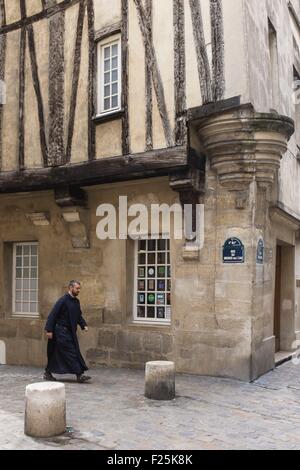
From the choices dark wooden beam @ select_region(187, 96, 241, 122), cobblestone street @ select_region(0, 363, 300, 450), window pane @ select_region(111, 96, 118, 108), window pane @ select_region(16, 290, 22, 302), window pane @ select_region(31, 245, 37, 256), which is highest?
window pane @ select_region(111, 96, 118, 108)

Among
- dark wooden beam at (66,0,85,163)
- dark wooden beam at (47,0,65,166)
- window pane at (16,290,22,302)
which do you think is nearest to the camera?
dark wooden beam at (66,0,85,163)

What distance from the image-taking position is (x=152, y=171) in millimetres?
8547

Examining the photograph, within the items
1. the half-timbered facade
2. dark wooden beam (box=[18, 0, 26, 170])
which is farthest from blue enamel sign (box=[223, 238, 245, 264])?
dark wooden beam (box=[18, 0, 26, 170])

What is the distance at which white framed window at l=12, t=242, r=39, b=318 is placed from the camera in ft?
36.5

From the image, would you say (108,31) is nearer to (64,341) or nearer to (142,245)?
(142,245)

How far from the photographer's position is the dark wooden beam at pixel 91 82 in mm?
9414

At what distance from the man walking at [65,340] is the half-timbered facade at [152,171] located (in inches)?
52.5

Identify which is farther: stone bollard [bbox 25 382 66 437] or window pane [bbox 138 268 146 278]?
window pane [bbox 138 268 146 278]

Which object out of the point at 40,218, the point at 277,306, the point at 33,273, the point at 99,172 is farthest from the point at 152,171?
the point at 277,306

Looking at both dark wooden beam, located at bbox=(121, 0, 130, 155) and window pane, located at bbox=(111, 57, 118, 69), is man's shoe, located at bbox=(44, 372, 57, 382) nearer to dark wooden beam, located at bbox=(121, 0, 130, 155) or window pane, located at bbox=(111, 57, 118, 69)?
dark wooden beam, located at bbox=(121, 0, 130, 155)

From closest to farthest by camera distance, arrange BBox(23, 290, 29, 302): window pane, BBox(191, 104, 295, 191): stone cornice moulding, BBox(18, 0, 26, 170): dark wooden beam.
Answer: BBox(191, 104, 295, 191): stone cornice moulding
BBox(18, 0, 26, 170): dark wooden beam
BBox(23, 290, 29, 302): window pane

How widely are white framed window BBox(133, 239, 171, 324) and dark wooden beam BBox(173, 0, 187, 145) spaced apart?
1.96 metres

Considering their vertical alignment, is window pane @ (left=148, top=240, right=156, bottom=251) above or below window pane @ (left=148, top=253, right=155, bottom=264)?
above
